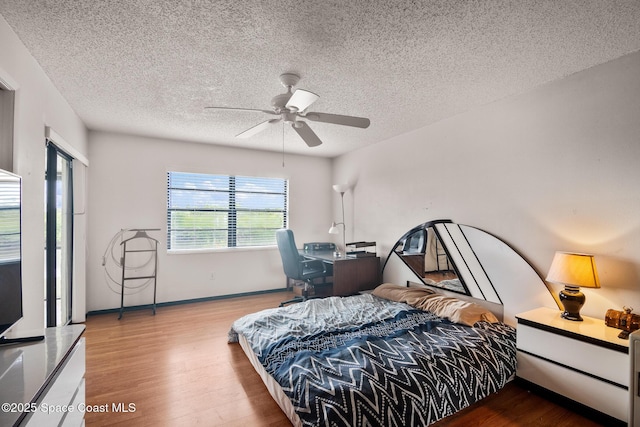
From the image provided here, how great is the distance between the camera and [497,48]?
206 centimetres

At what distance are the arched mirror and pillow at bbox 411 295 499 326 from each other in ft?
0.79

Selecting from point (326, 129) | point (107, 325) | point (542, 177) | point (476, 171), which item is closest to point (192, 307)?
point (107, 325)

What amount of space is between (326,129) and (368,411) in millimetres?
3136

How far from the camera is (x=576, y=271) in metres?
2.15

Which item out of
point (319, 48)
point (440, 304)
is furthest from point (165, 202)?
point (440, 304)

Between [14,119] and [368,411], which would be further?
[14,119]

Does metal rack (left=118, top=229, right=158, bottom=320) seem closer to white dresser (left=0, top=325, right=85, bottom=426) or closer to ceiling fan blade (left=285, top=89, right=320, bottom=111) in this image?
white dresser (left=0, top=325, right=85, bottom=426)

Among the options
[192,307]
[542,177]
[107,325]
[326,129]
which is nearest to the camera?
[542,177]

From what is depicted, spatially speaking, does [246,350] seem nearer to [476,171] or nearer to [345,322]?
[345,322]

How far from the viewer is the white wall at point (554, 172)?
7.13ft

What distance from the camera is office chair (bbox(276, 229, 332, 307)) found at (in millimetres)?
4027

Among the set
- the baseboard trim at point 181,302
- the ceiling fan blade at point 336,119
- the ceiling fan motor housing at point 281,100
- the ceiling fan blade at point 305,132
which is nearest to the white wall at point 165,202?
the baseboard trim at point 181,302

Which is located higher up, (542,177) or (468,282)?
(542,177)

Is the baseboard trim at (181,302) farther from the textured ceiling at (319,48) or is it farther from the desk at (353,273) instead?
the textured ceiling at (319,48)
